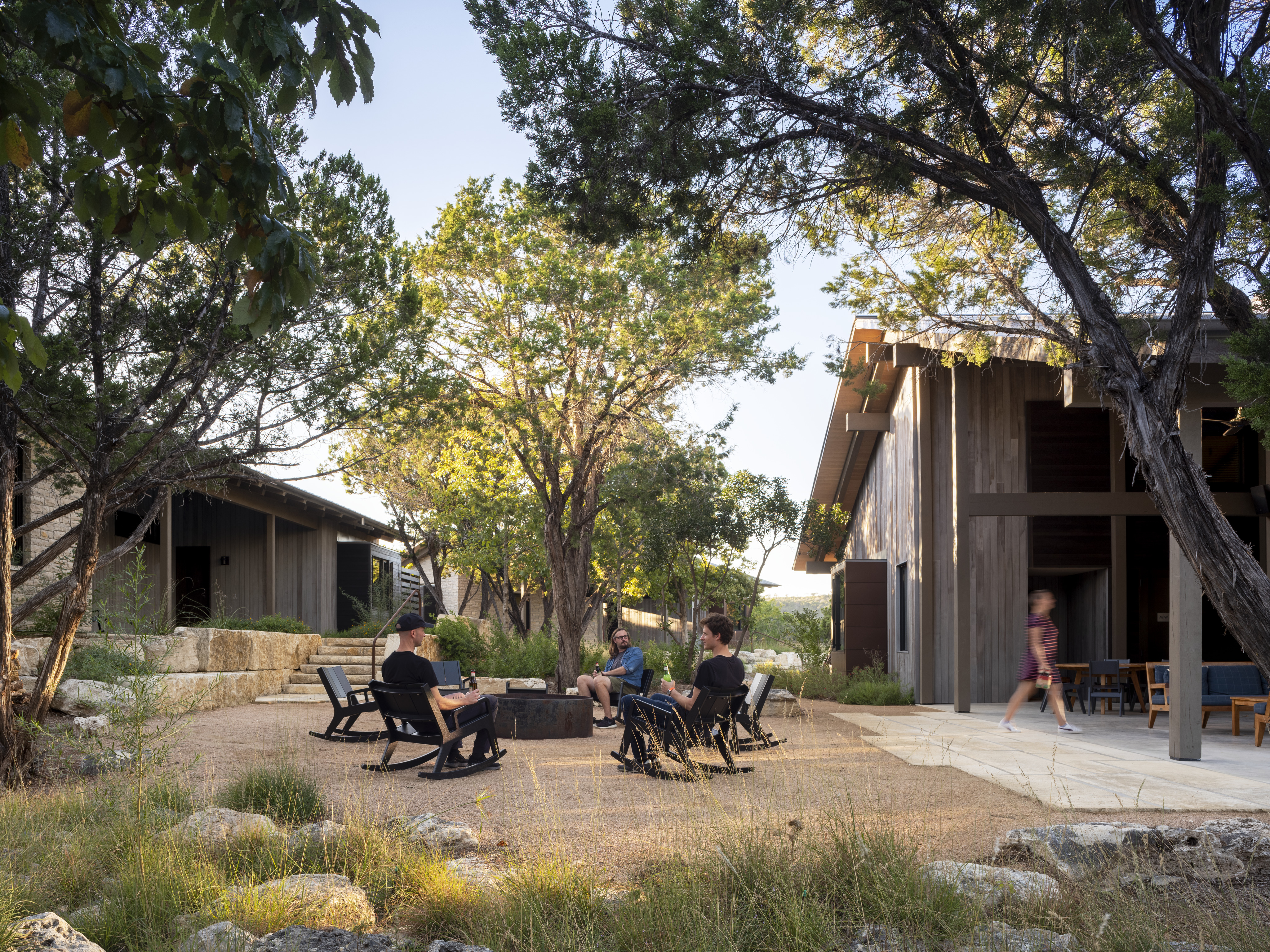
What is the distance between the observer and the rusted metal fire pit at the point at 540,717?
10164 millimetres

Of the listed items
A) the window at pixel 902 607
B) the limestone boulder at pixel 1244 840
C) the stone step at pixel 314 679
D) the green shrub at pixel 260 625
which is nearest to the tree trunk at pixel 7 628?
the limestone boulder at pixel 1244 840

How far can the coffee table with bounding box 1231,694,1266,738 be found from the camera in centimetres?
914

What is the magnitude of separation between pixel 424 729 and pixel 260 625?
30.7 feet

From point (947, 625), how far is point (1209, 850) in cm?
1077

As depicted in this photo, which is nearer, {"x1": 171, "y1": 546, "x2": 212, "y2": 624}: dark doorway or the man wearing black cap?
the man wearing black cap

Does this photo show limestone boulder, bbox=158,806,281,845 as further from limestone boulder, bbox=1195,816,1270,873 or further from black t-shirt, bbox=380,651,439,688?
limestone boulder, bbox=1195,816,1270,873

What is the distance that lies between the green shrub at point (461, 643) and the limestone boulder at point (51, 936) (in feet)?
47.2

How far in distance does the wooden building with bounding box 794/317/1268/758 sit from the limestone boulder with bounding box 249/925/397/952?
977cm

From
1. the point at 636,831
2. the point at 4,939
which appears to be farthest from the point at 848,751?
the point at 4,939

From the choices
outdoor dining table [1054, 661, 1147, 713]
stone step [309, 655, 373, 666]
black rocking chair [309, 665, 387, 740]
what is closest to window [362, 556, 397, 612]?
stone step [309, 655, 373, 666]

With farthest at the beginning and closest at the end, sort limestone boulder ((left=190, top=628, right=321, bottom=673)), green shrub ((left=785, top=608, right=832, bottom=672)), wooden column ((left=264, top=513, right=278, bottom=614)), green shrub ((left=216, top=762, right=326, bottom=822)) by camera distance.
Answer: green shrub ((left=785, top=608, right=832, bottom=672)) < wooden column ((left=264, top=513, right=278, bottom=614)) < limestone boulder ((left=190, top=628, right=321, bottom=673)) < green shrub ((left=216, top=762, right=326, bottom=822))

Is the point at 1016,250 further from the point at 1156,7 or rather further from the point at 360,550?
the point at 360,550

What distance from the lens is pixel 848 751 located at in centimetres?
845

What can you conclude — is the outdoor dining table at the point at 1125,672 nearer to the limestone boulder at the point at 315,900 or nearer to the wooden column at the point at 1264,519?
the wooden column at the point at 1264,519
